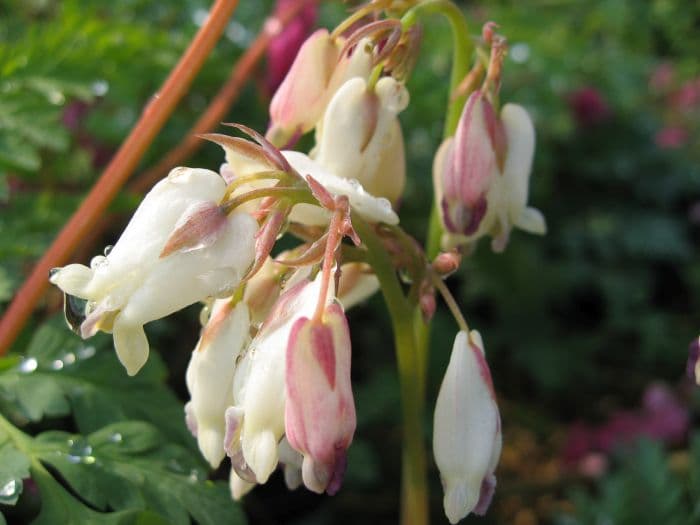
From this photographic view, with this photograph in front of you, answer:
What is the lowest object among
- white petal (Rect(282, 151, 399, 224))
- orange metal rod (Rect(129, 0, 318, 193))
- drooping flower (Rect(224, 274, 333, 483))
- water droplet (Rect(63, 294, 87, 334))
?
orange metal rod (Rect(129, 0, 318, 193))

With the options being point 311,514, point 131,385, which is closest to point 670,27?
point 311,514

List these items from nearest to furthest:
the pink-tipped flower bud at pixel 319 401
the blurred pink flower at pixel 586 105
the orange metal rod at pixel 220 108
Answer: the pink-tipped flower bud at pixel 319 401 < the orange metal rod at pixel 220 108 < the blurred pink flower at pixel 586 105

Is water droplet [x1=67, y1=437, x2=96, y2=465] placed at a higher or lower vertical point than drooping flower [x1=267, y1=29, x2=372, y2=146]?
lower

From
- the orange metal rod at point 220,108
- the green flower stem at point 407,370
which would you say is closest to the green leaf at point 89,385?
the green flower stem at point 407,370

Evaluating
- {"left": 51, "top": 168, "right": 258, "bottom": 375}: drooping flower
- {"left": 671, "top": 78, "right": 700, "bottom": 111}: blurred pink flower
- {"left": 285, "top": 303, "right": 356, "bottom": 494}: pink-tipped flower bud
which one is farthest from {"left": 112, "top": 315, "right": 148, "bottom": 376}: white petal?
{"left": 671, "top": 78, "right": 700, "bottom": 111}: blurred pink flower

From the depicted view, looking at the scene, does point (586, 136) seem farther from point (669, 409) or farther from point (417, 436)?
point (417, 436)

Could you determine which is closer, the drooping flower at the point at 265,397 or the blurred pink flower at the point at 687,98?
the drooping flower at the point at 265,397

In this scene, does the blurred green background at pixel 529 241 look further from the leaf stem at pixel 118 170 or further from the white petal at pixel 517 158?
the white petal at pixel 517 158

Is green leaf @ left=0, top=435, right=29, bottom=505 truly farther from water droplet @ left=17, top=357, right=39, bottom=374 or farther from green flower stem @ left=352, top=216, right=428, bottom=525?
green flower stem @ left=352, top=216, right=428, bottom=525
